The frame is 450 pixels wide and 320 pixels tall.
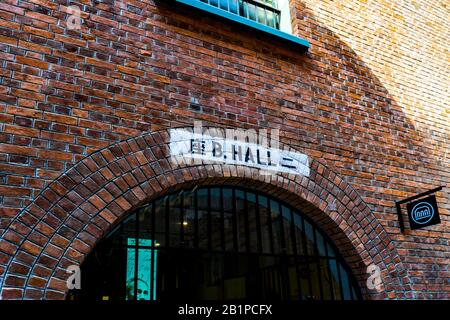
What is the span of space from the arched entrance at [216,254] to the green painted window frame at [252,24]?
1.95m

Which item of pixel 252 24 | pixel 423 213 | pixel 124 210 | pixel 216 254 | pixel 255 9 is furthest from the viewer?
pixel 255 9

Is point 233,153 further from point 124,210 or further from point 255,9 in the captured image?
point 255,9

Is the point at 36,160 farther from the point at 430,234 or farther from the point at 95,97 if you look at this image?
the point at 430,234

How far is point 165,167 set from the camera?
4125mm

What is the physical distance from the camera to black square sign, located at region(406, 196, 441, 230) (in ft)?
16.5

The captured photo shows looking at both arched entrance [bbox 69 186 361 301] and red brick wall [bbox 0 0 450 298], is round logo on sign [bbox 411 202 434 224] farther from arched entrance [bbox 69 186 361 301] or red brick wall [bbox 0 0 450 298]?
arched entrance [bbox 69 186 361 301]

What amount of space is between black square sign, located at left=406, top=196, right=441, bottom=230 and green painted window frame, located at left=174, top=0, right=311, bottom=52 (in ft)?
7.93

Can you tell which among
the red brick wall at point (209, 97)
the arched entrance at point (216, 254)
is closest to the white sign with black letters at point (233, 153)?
the red brick wall at point (209, 97)

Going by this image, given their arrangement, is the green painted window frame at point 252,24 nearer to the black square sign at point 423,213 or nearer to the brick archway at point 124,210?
the brick archway at point 124,210

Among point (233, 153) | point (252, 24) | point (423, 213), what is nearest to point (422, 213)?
point (423, 213)

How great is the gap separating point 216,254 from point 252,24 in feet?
8.94

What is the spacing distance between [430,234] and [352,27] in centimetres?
312

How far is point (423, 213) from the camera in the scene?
5191 mm

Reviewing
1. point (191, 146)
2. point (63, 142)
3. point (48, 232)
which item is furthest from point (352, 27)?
point (48, 232)
